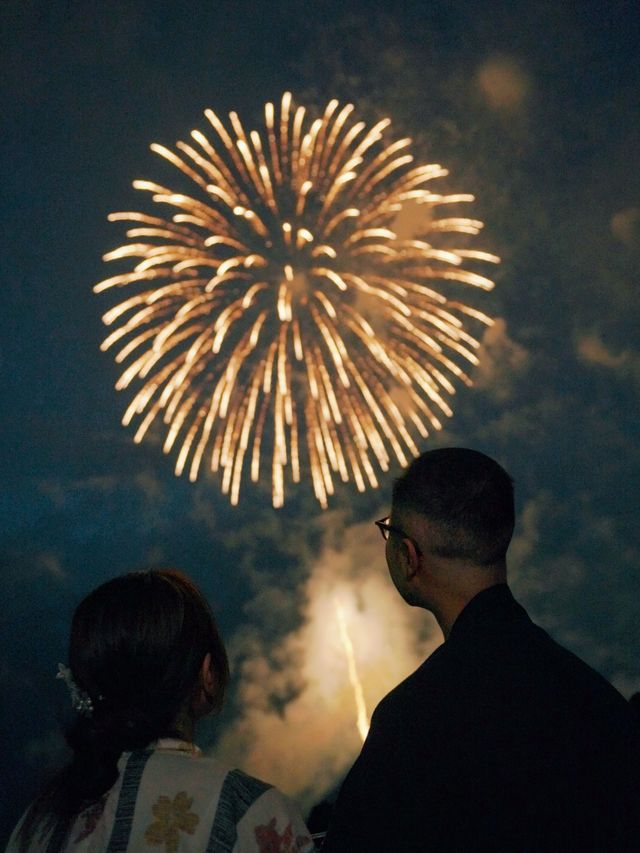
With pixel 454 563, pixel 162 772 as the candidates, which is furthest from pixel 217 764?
pixel 454 563

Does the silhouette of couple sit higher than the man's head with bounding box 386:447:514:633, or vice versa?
the man's head with bounding box 386:447:514:633

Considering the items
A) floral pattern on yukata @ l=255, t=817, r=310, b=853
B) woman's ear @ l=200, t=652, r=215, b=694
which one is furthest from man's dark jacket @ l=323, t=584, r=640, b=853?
woman's ear @ l=200, t=652, r=215, b=694

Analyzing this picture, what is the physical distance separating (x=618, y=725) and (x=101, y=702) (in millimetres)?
1406

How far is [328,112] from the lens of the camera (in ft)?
34.0

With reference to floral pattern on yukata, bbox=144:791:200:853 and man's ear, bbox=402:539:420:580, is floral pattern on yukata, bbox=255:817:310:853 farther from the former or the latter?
man's ear, bbox=402:539:420:580

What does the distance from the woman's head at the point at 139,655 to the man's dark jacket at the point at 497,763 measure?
554mm

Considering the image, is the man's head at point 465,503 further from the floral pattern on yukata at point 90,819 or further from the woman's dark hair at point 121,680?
the floral pattern on yukata at point 90,819

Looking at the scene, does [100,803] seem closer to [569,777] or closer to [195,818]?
[195,818]

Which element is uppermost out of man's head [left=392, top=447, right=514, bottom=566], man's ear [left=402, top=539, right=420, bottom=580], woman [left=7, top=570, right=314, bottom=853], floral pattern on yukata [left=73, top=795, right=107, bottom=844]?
man's head [left=392, top=447, right=514, bottom=566]

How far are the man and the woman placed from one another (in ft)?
0.95

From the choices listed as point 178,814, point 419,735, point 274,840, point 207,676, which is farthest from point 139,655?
point 419,735

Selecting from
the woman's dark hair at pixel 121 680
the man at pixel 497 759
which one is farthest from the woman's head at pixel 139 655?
the man at pixel 497 759

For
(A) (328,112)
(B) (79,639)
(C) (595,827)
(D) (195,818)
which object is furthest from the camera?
(A) (328,112)

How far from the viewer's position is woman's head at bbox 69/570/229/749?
8.02 ft
